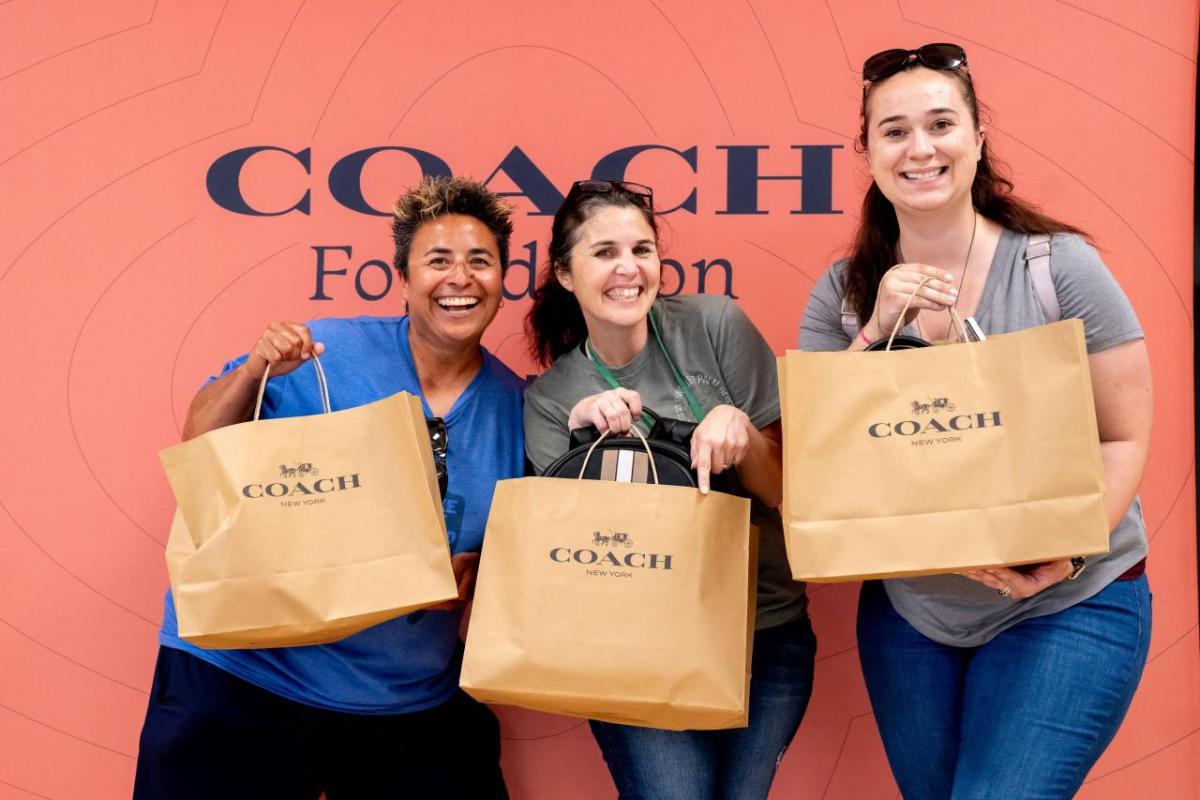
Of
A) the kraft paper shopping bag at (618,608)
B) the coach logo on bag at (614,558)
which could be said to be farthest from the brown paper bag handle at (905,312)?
the coach logo on bag at (614,558)

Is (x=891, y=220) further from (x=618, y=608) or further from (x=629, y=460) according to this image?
(x=618, y=608)

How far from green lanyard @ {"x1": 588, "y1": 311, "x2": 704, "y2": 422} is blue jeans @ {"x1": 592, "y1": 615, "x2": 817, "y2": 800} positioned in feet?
1.43

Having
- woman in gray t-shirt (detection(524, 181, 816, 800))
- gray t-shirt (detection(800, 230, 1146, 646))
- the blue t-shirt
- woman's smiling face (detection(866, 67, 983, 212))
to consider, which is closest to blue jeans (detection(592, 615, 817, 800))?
woman in gray t-shirt (detection(524, 181, 816, 800))

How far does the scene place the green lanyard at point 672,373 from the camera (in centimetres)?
202

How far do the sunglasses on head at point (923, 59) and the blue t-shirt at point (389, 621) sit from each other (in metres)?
0.96

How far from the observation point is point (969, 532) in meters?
1.51

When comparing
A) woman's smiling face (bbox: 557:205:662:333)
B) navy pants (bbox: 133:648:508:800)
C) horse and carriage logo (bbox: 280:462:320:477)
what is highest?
woman's smiling face (bbox: 557:205:662:333)

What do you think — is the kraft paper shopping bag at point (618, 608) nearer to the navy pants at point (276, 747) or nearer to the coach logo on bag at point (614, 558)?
the coach logo on bag at point (614, 558)

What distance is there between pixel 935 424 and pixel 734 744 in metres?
0.77

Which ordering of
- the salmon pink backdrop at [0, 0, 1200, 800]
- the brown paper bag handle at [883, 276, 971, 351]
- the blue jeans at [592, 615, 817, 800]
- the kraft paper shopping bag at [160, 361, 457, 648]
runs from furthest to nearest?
the salmon pink backdrop at [0, 0, 1200, 800] < the blue jeans at [592, 615, 817, 800] < the kraft paper shopping bag at [160, 361, 457, 648] < the brown paper bag handle at [883, 276, 971, 351]

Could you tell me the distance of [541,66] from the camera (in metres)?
2.58

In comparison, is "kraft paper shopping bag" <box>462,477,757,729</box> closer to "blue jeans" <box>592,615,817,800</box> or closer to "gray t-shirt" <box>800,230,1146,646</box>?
"blue jeans" <box>592,615,817,800</box>

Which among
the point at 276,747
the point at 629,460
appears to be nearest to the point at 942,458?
the point at 629,460

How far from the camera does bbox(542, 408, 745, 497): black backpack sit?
1771 millimetres
